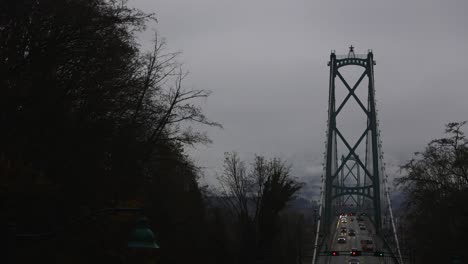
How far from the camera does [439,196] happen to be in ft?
123

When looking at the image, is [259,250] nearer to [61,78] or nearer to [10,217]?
[61,78]

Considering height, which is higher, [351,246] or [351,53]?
[351,53]

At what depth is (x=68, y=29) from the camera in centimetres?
1919

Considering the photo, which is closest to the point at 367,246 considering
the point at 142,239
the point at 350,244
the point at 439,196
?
the point at 350,244

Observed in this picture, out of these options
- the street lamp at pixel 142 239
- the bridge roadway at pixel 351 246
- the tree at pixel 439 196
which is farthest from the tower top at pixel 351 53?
the street lamp at pixel 142 239

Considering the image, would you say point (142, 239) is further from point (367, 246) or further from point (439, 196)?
point (367, 246)

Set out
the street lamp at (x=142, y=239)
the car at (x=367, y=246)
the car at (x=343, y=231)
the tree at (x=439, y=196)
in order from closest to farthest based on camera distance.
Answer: the street lamp at (x=142, y=239) < the tree at (x=439, y=196) < the car at (x=367, y=246) < the car at (x=343, y=231)

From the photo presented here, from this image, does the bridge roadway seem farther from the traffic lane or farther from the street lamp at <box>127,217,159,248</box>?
the street lamp at <box>127,217,159,248</box>

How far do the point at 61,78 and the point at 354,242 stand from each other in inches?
2929

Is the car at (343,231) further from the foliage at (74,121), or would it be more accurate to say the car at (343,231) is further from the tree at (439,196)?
the foliage at (74,121)

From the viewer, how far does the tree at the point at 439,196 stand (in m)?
35.5

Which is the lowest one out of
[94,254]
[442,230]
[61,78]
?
[94,254]

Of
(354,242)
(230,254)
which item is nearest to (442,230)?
(230,254)

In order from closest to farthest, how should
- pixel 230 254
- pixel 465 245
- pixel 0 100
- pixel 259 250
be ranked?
pixel 0 100 < pixel 259 250 < pixel 465 245 < pixel 230 254
